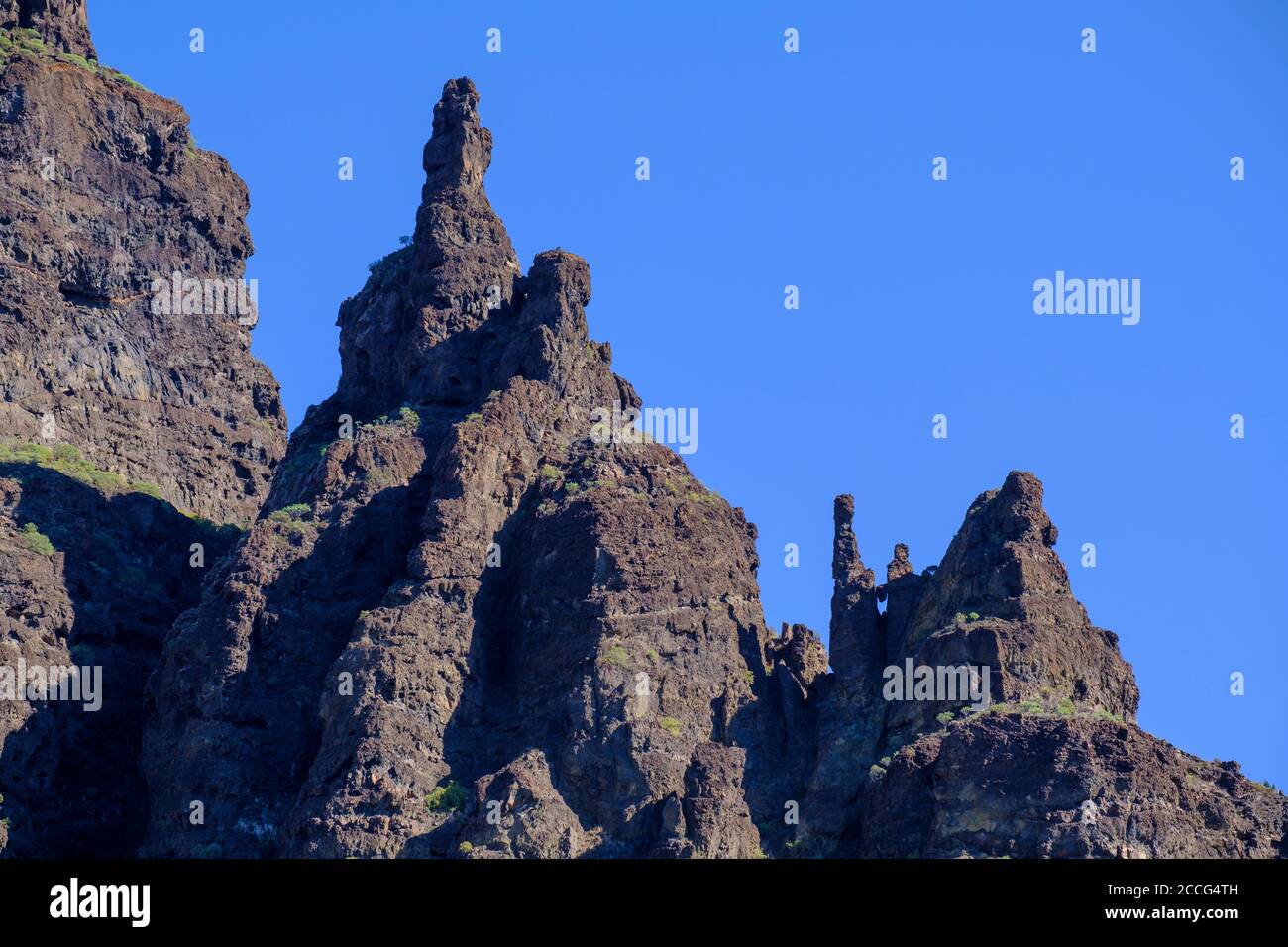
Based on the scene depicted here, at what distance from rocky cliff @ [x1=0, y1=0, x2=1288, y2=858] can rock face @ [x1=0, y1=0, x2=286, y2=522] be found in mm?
465

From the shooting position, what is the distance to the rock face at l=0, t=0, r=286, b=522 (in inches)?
6599

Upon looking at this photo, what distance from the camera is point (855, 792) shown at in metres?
140

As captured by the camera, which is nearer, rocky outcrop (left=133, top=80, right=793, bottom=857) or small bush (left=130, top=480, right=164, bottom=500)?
rocky outcrop (left=133, top=80, right=793, bottom=857)

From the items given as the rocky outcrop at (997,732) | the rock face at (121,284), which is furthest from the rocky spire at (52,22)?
the rocky outcrop at (997,732)

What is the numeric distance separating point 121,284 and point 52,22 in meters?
18.6

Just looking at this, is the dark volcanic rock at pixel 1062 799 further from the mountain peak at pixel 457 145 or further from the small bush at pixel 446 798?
the mountain peak at pixel 457 145

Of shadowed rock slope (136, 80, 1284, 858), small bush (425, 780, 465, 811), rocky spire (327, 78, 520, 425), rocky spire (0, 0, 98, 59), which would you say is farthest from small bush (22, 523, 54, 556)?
rocky spire (0, 0, 98, 59)

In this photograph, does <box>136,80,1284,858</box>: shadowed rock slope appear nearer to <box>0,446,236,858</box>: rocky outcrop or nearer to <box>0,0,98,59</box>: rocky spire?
<box>0,446,236,858</box>: rocky outcrop

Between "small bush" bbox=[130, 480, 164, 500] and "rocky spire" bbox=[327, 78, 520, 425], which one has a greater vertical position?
"rocky spire" bbox=[327, 78, 520, 425]

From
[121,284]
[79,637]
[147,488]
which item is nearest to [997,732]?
[79,637]

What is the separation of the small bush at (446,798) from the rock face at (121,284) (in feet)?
123
